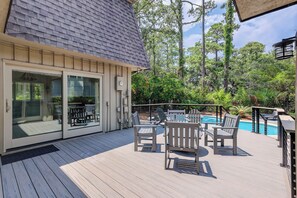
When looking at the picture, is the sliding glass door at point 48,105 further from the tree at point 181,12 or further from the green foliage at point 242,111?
the tree at point 181,12

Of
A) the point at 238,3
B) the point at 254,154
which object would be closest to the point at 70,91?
the point at 238,3

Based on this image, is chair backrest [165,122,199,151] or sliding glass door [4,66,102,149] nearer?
chair backrest [165,122,199,151]

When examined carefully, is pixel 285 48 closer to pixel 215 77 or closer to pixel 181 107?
pixel 181 107

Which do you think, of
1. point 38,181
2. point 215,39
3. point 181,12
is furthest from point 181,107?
point 215,39

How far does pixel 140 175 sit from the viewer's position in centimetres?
272

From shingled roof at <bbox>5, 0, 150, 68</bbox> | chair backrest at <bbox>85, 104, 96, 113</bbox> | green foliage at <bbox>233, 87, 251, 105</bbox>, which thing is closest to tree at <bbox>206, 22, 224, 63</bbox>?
green foliage at <bbox>233, 87, 251, 105</bbox>

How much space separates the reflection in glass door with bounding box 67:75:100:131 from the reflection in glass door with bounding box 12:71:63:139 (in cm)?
33

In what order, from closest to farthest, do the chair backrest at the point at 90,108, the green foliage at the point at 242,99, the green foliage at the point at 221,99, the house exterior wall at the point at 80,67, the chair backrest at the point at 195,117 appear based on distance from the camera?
the house exterior wall at the point at 80,67
the chair backrest at the point at 195,117
the chair backrest at the point at 90,108
the green foliage at the point at 221,99
the green foliage at the point at 242,99

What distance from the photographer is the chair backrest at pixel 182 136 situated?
9.66 feet

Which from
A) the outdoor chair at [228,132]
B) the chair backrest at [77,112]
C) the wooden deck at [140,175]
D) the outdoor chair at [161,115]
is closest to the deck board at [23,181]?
the wooden deck at [140,175]

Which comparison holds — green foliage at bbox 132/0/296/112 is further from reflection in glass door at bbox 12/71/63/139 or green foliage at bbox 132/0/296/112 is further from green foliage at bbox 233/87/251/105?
reflection in glass door at bbox 12/71/63/139

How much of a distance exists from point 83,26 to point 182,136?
14.0ft

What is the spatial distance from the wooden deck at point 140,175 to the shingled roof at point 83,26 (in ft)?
9.02

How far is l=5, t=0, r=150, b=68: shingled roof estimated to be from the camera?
350 centimetres
